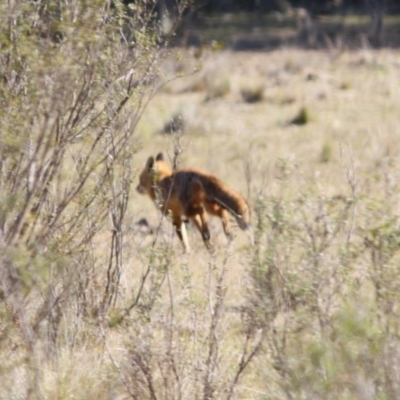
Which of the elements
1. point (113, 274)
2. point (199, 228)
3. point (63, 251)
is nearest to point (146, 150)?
point (199, 228)

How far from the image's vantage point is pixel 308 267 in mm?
5191

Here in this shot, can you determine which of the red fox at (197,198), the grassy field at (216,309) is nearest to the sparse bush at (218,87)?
the red fox at (197,198)

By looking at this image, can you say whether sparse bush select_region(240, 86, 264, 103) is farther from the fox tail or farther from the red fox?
the fox tail

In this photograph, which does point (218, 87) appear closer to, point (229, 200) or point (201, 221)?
point (201, 221)

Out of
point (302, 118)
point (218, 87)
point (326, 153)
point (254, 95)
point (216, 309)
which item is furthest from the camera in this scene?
point (218, 87)

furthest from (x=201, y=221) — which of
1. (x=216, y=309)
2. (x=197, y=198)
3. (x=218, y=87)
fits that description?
(x=218, y=87)

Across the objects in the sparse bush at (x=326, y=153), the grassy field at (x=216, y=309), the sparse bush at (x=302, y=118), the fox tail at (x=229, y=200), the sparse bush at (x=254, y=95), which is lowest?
the grassy field at (x=216, y=309)

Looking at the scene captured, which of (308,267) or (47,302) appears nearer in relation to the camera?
(308,267)

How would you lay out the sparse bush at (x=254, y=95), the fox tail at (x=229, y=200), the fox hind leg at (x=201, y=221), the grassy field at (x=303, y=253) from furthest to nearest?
the sparse bush at (x=254, y=95)
the fox hind leg at (x=201, y=221)
the fox tail at (x=229, y=200)
the grassy field at (x=303, y=253)

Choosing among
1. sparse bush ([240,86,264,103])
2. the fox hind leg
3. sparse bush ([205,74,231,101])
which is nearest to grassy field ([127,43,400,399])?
the fox hind leg

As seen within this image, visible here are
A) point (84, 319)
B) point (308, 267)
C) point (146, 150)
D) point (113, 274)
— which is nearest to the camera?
point (308, 267)

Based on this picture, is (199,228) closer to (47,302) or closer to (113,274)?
(113,274)

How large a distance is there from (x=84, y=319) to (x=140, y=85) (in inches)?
59.3

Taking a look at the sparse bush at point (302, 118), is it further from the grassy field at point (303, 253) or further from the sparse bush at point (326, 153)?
the sparse bush at point (326, 153)
